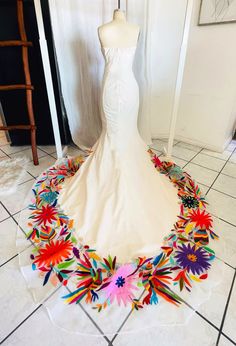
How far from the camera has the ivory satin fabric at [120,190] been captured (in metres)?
1.14

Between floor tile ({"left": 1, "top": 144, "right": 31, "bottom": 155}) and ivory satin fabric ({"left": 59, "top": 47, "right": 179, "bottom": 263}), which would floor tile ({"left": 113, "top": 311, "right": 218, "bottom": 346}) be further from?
floor tile ({"left": 1, "top": 144, "right": 31, "bottom": 155})

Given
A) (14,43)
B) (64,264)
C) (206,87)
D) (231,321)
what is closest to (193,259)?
(231,321)

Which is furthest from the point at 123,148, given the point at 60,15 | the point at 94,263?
the point at 60,15

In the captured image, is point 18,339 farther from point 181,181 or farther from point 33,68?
point 33,68

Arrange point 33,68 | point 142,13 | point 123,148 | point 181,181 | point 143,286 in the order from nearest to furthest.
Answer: point 143,286 → point 123,148 → point 181,181 → point 142,13 → point 33,68

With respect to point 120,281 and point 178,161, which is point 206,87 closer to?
point 178,161

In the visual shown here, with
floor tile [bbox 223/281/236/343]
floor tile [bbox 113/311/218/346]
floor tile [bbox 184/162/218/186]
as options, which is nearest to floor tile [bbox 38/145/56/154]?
floor tile [bbox 184/162/218/186]

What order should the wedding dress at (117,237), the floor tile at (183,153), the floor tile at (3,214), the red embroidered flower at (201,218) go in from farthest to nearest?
the floor tile at (183,153)
the floor tile at (3,214)
the red embroidered flower at (201,218)
the wedding dress at (117,237)

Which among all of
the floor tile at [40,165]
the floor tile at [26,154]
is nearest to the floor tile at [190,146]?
the floor tile at [40,165]

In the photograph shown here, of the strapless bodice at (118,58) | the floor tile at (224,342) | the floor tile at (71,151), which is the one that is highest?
the strapless bodice at (118,58)

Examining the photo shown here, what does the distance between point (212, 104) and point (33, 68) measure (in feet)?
6.06

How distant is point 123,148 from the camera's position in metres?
1.41

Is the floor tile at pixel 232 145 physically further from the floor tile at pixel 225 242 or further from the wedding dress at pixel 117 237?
the floor tile at pixel 225 242

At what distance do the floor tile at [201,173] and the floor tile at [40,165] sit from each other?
4.42ft
